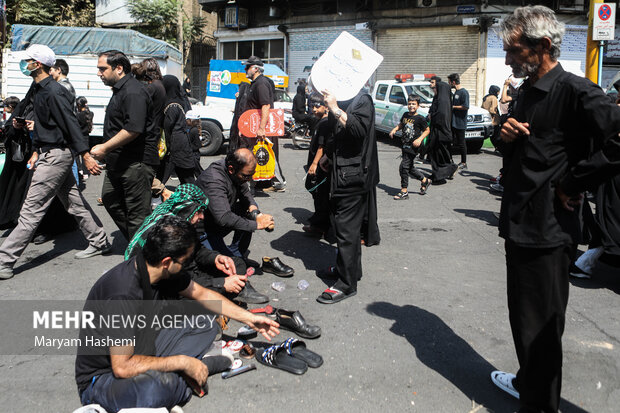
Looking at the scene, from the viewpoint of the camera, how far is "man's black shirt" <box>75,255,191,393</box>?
2686mm

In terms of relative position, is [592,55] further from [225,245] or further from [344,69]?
[225,245]

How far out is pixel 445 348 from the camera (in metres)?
3.77

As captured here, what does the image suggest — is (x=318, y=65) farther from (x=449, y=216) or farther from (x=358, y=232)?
(x=449, y=216)

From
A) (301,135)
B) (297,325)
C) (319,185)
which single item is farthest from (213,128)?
(297,325)

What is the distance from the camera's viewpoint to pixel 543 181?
2.63 metres

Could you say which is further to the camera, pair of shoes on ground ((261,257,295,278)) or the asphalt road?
pair of shoes on ground ((261,257,295,278))

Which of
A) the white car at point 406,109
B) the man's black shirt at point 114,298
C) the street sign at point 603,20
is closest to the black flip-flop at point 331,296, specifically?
the man's black shirt at point 114,298

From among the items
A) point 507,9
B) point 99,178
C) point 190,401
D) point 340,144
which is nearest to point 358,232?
point 340,144

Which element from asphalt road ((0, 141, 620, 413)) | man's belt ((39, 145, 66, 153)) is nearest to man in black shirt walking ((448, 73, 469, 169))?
asphalt road ((0, 141, 620, 413))

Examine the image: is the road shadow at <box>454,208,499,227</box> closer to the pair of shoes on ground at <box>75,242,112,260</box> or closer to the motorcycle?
the pair of shoes on ground at <box>75,242,112,260</box>

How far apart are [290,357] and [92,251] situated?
310 cm

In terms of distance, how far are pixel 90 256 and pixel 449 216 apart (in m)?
4.75

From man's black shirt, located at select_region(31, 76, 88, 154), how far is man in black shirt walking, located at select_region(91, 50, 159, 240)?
0.98 ft

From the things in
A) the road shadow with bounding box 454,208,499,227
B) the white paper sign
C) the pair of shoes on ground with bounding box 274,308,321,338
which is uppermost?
the white paper sign
